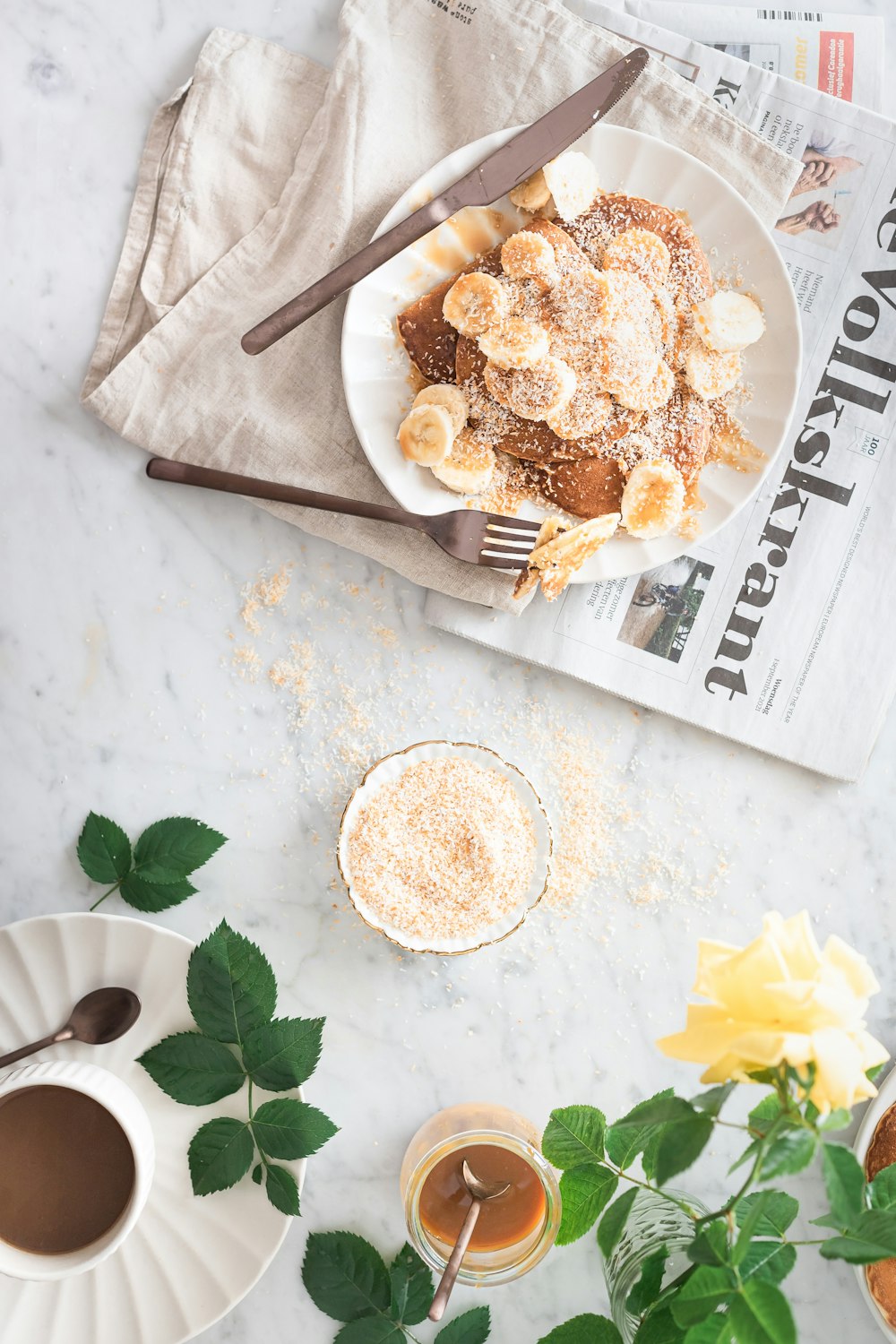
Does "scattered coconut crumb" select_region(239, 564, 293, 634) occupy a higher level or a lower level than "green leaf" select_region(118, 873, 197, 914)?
higher

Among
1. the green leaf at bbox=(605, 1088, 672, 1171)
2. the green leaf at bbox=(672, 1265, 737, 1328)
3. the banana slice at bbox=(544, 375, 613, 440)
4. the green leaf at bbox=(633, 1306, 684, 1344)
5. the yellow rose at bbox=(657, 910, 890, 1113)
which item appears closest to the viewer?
the yellow rose at bbox=(657, 910, 890, 1113)

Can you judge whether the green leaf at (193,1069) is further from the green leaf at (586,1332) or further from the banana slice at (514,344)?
the banana slice at (514,344)

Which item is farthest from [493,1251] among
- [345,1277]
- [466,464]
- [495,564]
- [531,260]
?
[531,260]

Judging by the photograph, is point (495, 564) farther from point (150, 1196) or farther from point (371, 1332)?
point (371, 1332)

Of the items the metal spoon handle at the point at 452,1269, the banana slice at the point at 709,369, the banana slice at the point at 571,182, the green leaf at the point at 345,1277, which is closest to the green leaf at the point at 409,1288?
the green leaf at the point at 345,1277

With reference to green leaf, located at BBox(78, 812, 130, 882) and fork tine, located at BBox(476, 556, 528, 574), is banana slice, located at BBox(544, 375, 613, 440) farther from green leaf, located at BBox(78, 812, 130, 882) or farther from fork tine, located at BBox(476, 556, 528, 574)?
green leaf, located at BBox(78, 812, 130, 882)

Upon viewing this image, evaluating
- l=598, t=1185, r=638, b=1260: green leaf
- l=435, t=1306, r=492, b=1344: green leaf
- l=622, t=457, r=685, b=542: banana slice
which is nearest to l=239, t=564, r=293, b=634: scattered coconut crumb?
l=622, t=457, r=685, b=542: banana slice

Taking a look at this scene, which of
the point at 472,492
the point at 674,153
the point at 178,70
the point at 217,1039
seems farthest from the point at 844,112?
the point at 217,1039

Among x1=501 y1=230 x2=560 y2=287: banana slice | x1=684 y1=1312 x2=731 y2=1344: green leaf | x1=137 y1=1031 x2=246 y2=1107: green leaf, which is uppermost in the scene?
x1=501 y1=230 x2=560 y2=287: banana slice
